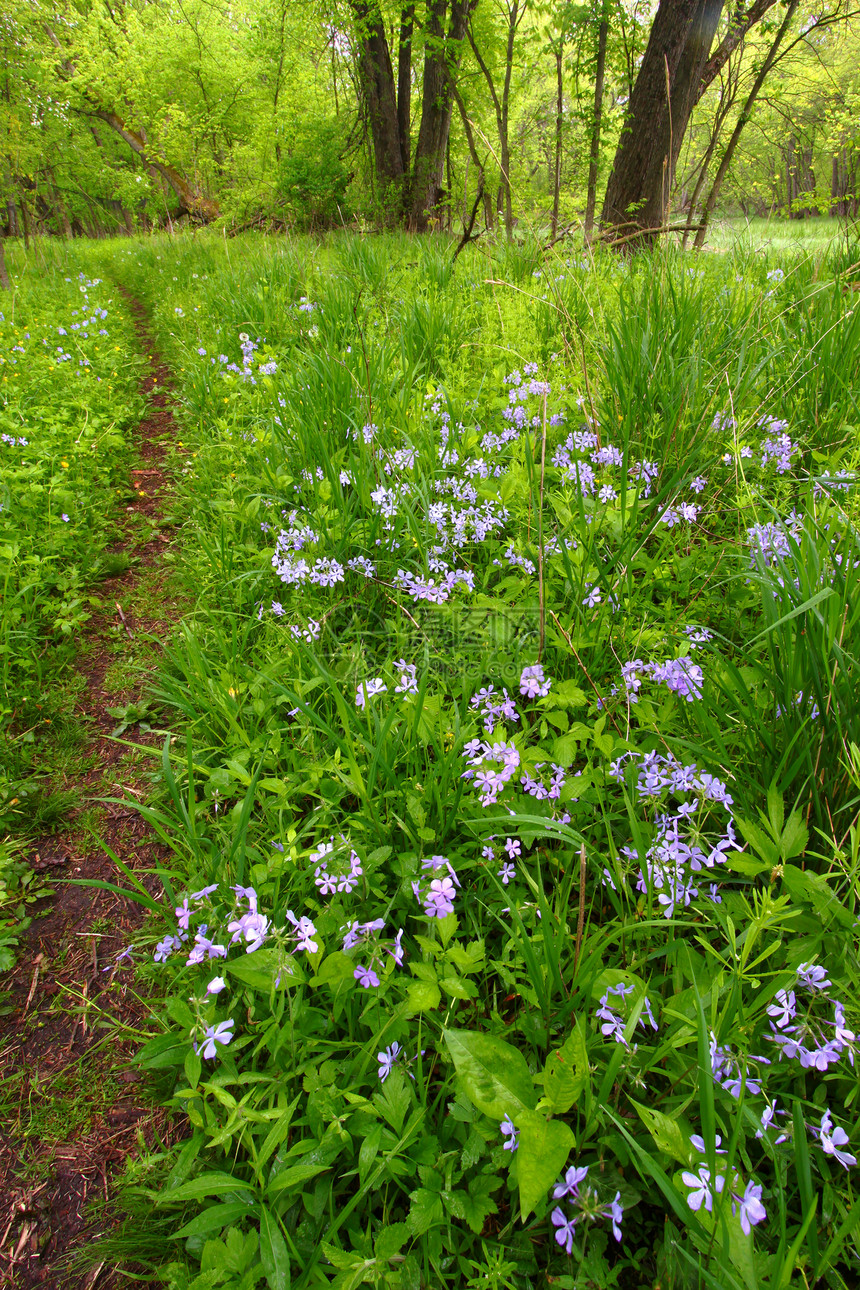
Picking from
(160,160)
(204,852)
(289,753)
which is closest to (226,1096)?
(204,852)

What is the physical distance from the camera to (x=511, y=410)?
2.71 meters

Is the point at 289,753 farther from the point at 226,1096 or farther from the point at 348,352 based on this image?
the point at 348,352

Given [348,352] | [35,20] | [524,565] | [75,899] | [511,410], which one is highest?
[35,20]

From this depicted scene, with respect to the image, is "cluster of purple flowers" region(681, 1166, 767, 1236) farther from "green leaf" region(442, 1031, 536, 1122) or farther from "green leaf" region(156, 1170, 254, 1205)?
"green leaf" region(156, 1170, 254, 1205)

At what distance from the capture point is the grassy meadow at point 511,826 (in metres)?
1.00

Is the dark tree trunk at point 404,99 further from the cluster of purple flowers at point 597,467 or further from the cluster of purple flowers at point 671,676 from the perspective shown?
the cluster of purple flowers at point 671,676

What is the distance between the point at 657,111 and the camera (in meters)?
5.67

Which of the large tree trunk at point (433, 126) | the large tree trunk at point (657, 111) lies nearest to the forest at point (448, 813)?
the large tree trunk at point (657, 111)

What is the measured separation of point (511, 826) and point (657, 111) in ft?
23.1

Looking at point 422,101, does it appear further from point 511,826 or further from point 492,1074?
point 492,1074

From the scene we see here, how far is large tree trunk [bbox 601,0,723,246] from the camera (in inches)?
209

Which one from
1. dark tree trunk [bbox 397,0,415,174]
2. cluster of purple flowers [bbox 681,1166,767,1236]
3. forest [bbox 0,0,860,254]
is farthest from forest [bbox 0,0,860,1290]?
dark tree trunk [bbox 397,0,415,174]

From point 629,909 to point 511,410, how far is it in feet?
6.92

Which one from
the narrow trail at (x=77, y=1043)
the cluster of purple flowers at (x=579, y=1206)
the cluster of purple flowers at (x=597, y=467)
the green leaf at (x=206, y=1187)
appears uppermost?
the cluster of purple flowers at (x=597, y=467)
